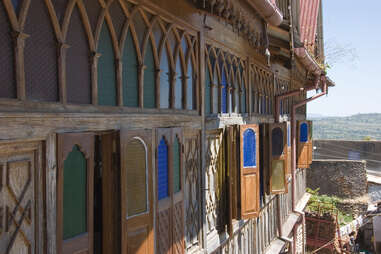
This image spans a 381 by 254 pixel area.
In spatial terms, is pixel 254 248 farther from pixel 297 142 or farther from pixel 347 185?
pixel 347 185

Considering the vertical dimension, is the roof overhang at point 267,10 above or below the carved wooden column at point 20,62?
above

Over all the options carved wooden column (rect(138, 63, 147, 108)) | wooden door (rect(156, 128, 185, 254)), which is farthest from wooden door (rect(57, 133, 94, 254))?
wooden door (rect(156, 128, 185, 254))

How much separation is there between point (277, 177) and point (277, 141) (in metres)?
0.74

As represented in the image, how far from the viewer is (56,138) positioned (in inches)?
91.0

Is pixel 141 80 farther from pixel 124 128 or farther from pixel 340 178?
pixel 340 178

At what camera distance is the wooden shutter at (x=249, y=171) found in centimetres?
530

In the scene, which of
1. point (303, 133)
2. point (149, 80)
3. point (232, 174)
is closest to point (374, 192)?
point (303, 133)

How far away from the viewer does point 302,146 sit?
10430mm

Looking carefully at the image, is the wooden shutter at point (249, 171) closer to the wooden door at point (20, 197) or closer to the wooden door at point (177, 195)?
the wooden door at point (177, 195)

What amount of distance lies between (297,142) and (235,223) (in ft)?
17.9

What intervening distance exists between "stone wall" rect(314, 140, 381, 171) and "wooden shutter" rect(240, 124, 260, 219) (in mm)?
22690

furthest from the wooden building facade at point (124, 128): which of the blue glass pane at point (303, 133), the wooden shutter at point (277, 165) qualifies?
the blue glass pane at point (303, 133)

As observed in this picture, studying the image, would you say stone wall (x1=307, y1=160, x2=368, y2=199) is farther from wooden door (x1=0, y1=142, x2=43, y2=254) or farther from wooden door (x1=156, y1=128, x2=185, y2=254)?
wooden door (x1=0, y1=142, x2=43, y2=254)

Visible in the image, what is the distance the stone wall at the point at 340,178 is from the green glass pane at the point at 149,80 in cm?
1980
